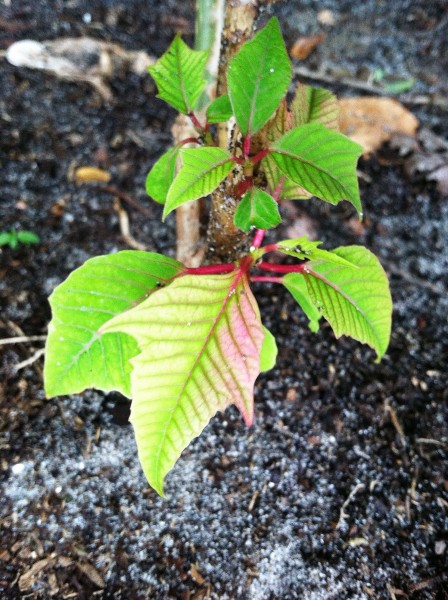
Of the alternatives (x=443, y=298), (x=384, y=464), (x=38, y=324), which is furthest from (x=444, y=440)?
(x=38, y=324)

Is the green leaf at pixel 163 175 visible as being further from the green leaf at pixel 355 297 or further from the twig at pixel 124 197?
the twig at pixel 124 197

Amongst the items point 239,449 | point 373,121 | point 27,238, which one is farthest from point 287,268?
point 373,121

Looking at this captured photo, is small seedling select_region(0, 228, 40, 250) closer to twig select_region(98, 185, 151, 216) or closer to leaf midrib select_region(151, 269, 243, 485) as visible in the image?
twig select_region(98, 185, 151, 216)

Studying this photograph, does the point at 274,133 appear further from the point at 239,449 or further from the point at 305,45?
the point at 305,45

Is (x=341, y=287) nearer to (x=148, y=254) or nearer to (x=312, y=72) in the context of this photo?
(x=148, y=254)

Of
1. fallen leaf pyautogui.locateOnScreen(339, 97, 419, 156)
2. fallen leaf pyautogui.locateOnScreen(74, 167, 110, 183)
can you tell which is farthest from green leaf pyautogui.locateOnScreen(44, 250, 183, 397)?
fallen leaf pyautogui.locateOnScreen(339, 97, 419, 156)

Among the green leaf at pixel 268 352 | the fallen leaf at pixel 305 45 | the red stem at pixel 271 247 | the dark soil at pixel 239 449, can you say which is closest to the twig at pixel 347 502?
the dark soil at pixel 239 449
